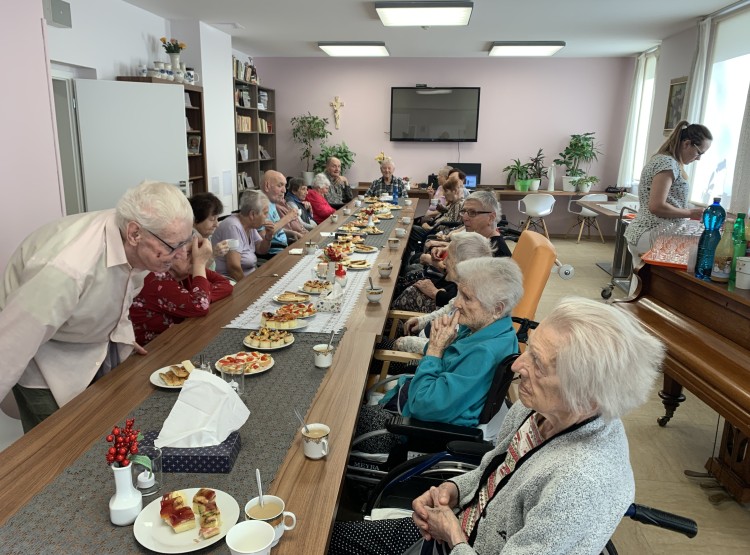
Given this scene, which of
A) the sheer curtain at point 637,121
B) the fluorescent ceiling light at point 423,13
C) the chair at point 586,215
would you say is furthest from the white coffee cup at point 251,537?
the sheer curtain at point 637,121

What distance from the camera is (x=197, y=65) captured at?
6.29 metres

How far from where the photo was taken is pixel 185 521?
105cm

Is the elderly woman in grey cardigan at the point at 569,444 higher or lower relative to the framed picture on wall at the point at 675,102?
lower

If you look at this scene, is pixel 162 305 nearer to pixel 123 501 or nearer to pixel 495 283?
pixel 123 501

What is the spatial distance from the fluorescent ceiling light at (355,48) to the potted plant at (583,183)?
137 inches

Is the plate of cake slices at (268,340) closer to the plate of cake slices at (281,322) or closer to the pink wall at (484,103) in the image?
the plate of cake slices at (281,322)

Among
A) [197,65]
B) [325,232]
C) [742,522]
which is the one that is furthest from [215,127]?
[742,522]

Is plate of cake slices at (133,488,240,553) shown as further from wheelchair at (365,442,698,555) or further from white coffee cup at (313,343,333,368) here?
white coffee cup at (313,343,333,368)

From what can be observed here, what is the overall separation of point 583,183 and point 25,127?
7.57 m

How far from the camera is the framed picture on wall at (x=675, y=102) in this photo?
238 inches

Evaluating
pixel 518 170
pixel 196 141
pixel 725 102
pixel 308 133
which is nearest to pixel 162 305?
pixel 196 141

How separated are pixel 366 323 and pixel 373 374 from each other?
477mm

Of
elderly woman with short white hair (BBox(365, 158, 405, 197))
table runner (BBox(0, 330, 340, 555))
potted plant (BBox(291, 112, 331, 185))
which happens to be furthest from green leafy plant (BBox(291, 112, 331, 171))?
table runner (BBox(0, 330, 340, 555))

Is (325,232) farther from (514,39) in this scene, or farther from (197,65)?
(514,39)
